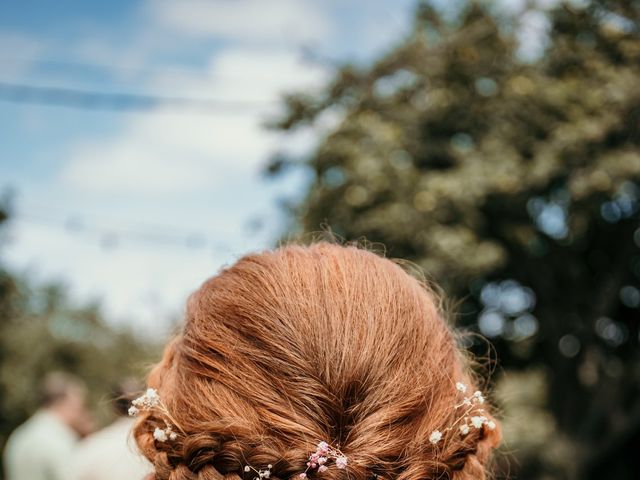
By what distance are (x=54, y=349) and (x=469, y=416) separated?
94.1 feet

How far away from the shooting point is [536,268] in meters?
12.4

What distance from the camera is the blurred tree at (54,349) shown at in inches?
866

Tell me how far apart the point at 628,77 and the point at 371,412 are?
380 inches

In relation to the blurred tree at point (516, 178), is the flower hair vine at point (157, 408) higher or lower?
higher

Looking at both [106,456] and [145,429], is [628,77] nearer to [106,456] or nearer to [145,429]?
[106,456]

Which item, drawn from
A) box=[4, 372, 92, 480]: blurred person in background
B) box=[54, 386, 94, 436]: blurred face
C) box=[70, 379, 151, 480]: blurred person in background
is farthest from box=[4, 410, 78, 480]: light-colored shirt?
box=[70, 379, 151, 480]: blurred person in background

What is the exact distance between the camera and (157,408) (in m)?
1.31

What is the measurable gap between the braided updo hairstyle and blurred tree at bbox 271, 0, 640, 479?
8289 mm

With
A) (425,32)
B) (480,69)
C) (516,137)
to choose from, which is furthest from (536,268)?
(425,32)

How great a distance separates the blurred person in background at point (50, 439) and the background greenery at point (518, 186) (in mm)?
4894

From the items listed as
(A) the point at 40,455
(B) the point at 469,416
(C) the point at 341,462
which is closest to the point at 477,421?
(B) the point at 469,416

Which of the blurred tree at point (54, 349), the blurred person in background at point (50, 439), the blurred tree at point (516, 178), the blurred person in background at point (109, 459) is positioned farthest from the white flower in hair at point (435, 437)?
the blurred tree at point (54, 349)

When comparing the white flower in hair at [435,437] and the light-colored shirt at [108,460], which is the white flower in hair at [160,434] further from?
the light-colored shirt at [108,460]

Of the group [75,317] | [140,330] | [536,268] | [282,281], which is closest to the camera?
[282,281]
